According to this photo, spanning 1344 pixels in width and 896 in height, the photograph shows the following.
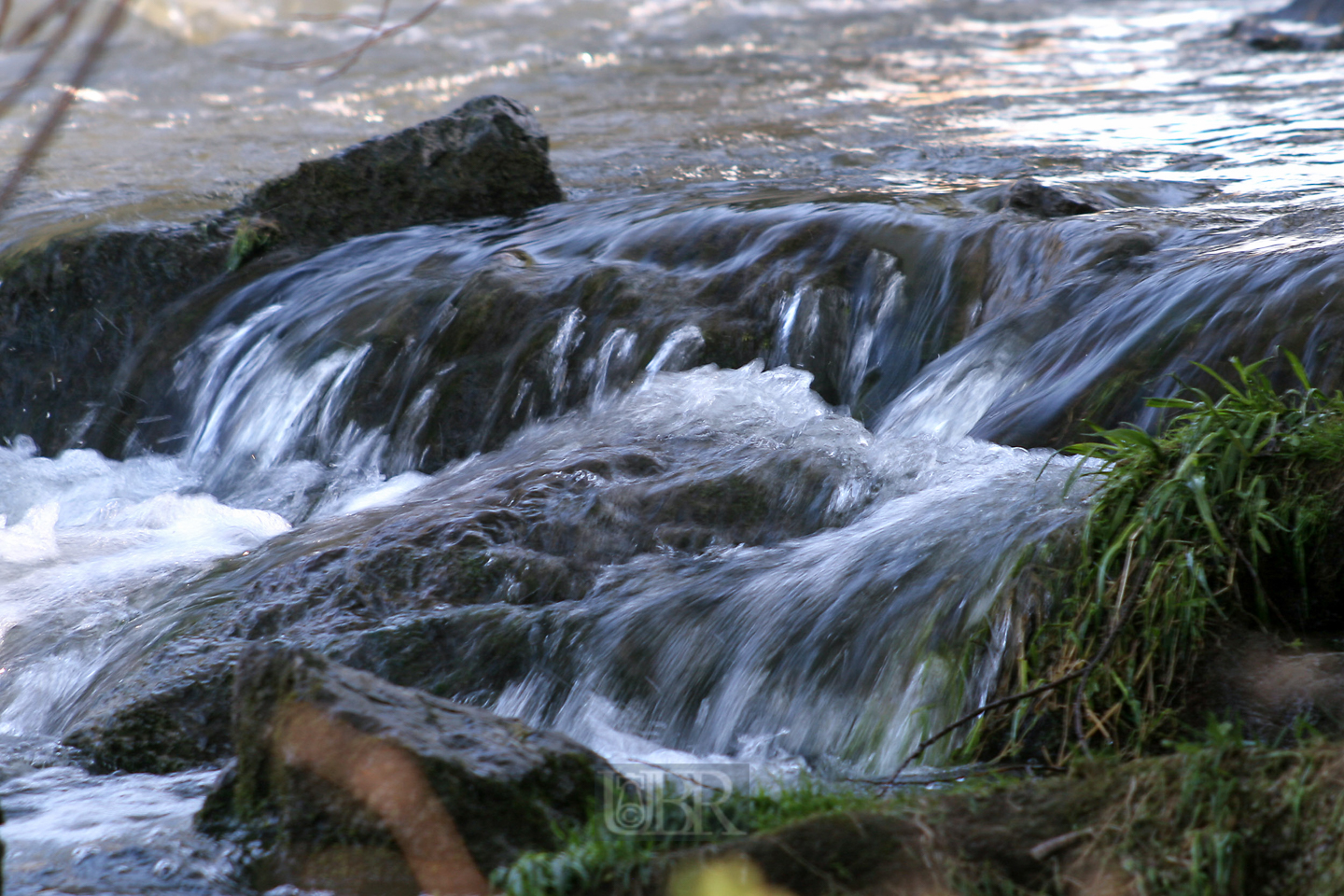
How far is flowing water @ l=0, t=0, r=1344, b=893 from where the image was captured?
3307 millimetres

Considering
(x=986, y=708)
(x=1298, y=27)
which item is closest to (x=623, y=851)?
(x=986, y=708)

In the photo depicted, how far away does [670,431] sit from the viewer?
498 centimetres

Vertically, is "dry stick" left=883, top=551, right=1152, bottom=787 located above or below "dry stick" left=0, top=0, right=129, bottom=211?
below

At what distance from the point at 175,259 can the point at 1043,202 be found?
15.9 ft

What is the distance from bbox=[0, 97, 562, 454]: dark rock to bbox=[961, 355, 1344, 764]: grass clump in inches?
216

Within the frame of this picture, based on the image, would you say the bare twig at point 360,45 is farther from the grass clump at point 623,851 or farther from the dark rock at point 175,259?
the dark rock at point 175,259

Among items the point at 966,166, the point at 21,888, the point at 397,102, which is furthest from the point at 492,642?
the point at 397,102

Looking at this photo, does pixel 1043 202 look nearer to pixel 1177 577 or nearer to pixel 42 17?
pixel 1177 577

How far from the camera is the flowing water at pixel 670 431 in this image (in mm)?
3307

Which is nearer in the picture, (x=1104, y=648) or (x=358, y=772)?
(x=358, y=772)

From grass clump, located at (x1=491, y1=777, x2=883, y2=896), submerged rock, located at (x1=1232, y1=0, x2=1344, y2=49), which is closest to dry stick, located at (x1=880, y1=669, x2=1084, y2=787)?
grass clump, located at (x1=491, y1=777, x2=883, y2=896)

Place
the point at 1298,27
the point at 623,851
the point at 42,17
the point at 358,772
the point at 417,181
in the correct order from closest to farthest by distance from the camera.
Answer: the point at 42,17
the point at 623,851
the point at 358,772
the point at 417,181
the point at 1298,27

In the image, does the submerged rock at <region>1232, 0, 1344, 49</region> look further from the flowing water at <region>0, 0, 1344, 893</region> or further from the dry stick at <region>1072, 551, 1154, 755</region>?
the dry stick at <region>1072, 551, 1154, 755</region>

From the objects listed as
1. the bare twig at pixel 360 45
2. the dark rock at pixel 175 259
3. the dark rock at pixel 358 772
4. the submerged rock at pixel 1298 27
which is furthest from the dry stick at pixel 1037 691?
the submerged rock at pixel 1298 27
